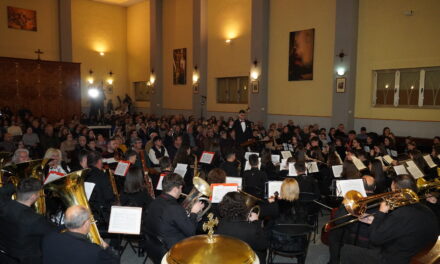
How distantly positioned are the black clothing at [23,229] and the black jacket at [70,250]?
0.78m

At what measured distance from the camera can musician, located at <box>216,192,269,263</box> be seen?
10.7ft

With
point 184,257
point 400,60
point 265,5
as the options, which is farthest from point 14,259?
point 265,5

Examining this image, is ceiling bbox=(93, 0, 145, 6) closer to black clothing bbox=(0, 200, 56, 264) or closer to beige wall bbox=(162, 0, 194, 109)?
beige wall bbox=(162, 0, 194, 109)

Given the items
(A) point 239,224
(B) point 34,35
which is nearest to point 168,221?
(A) point 239,224

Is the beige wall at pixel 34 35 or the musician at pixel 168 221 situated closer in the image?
the musician at pixel 168 221

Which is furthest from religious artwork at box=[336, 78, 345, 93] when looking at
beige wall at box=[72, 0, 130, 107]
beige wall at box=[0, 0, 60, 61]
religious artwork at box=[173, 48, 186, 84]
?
beige wall at box=[0, 0, 60, 61]

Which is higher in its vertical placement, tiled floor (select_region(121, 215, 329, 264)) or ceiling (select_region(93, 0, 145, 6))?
ceiling (select_region(93, 0, 145, 6))

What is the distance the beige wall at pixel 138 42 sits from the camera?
22.7 meters

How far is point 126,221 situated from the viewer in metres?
3.66

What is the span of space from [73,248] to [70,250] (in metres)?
0.03

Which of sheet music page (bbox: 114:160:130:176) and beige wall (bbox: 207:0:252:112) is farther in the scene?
beige wall (bbox: 207:0:252:112)

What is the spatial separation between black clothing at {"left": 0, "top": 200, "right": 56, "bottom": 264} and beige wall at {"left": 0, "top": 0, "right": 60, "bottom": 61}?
18.8 meters

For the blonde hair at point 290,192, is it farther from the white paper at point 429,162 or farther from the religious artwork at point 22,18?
the religious artwork at point 22,18

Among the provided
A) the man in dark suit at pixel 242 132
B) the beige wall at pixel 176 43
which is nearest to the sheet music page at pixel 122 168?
the man in dark suit at pixel 242 132
